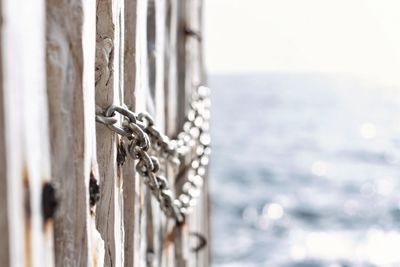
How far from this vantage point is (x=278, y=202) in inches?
649

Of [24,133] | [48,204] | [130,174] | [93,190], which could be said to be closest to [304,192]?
[130,174]

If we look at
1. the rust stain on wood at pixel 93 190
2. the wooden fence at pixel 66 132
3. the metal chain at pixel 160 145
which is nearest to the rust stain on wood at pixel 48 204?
the wooden fence at pixel 66 132

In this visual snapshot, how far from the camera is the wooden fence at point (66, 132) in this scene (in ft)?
4.15

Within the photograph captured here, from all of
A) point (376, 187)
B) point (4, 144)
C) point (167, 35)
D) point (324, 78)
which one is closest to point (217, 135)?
point (376, 187)

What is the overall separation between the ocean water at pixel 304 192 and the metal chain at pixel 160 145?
26.4 ft

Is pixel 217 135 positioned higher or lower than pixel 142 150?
lower

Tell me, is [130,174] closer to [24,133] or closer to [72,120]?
[72,120]

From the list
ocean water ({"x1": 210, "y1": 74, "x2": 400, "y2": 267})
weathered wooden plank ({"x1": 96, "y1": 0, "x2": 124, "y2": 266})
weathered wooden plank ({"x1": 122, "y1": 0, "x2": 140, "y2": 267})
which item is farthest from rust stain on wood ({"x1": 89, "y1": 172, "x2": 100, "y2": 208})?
ocean water ({"x1": 210, "y1": 74, "x2": 400, "y2": 267})

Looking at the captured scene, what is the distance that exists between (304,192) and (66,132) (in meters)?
16.4

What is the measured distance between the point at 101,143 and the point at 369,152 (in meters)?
26.5

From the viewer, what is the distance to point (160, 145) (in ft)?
Answer: 8.21

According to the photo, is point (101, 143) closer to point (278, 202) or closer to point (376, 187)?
point (278, 202)

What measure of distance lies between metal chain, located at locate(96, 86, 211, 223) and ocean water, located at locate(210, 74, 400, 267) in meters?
8.06

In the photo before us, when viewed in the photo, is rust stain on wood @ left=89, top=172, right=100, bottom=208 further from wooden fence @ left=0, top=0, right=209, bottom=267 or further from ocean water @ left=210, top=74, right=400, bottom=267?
ocean water @ left=210, top=74, right=400, bottom=267
